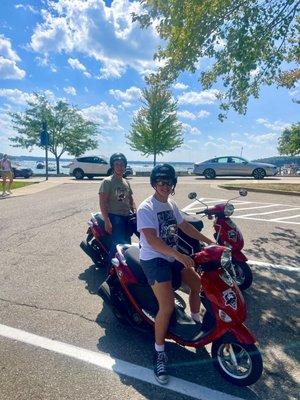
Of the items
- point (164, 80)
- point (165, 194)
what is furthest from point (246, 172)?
point (165, 194)

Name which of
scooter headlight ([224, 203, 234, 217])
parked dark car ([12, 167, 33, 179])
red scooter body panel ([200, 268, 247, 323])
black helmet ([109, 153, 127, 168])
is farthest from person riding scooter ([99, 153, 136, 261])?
parked dark car ([12, 167, 33, 179])

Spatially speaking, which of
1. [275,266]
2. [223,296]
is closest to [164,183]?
[223,296]

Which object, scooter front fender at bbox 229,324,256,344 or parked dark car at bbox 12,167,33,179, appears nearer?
scooter front fender at bbox 229,324,256,344

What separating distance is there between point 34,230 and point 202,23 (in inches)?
241

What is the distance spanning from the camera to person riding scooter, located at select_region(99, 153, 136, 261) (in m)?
4.63

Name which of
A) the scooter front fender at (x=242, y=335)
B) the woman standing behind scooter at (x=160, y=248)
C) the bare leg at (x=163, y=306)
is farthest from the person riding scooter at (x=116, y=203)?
the scooter front fender at (x=242, y=335)

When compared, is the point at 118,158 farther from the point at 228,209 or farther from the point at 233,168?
the point at 233,168

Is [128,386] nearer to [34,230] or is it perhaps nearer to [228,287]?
[228,287]

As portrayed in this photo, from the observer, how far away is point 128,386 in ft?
8.48

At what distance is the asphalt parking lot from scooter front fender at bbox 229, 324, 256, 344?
44 cm

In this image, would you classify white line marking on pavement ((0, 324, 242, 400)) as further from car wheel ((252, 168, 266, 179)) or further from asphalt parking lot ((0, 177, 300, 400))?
car wheel ((252, 168, 266, 179))

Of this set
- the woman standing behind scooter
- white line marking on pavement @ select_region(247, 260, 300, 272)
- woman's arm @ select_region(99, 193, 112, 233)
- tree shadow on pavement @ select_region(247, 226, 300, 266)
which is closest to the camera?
the woman standing behind scooter

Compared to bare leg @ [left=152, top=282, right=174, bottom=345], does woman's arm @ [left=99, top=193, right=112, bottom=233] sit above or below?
above

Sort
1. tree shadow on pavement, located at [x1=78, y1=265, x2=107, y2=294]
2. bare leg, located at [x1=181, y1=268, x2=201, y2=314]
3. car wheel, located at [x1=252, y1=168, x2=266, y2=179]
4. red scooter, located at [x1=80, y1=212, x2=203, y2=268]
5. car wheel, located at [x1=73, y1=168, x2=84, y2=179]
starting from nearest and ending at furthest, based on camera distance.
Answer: bare leg, located at [x1=181, y1=268, x2=201, y2=314], tree shadow on pavement, located at [x1=78, y1=265, x2=107, y2=294], red scooter, located at [x1=80, y1=212, x2=203, y2=268], car wheel, located at [x1=252, y1=168, x2=266, y2=179], car wheel, located at [x1=73, y1=168, x2=84, y2=179]
